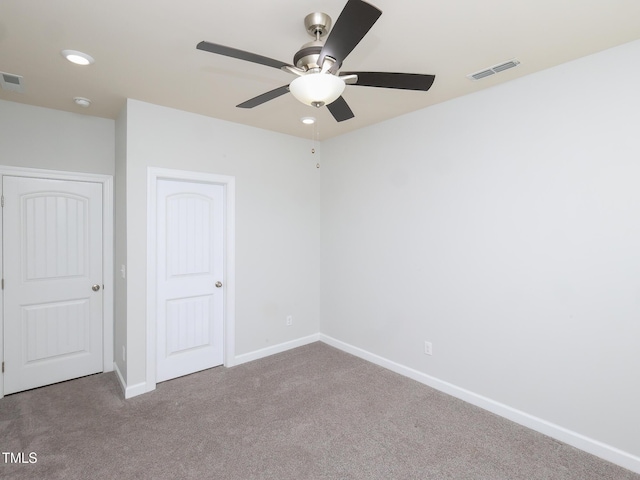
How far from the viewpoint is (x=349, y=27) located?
1.33 metres

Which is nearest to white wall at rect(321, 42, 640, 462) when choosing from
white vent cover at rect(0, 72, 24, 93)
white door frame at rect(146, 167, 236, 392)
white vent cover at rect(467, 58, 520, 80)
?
white vent cover at rect(467, 58, 520, 80)

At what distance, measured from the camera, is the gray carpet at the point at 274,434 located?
2.12 m

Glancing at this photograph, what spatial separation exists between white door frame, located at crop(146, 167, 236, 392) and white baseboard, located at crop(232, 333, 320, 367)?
112 millimetres

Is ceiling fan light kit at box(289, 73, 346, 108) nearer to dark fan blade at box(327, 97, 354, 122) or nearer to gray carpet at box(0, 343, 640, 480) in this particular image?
dark fan blade at box(327, 97, 354, 122)

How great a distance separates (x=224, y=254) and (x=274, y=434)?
1904 millimetres

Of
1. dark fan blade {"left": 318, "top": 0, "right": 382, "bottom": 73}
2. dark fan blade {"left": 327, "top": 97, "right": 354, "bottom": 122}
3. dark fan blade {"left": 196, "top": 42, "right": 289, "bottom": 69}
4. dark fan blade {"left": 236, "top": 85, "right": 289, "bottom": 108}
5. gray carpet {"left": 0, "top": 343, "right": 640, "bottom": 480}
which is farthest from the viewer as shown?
gray carpet {"left": 0, "top": 343, "right": 640, "bottom": 480}

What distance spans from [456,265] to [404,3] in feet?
6.84

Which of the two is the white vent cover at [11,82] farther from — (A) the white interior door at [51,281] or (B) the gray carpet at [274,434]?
(B) the gray carpet at [274,434]

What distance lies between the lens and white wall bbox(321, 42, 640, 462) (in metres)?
2.17

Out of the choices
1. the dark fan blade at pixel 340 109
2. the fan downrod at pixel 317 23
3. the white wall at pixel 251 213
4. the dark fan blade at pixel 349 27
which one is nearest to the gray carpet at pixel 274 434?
the white wall at pixel 251 213

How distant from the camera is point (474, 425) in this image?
258 cm

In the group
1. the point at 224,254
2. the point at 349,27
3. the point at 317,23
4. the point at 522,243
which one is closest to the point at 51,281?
the point at 224,254

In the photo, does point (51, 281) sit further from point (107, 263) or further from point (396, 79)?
point (396, 79)

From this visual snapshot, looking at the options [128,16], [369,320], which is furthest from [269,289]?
[128,16]
